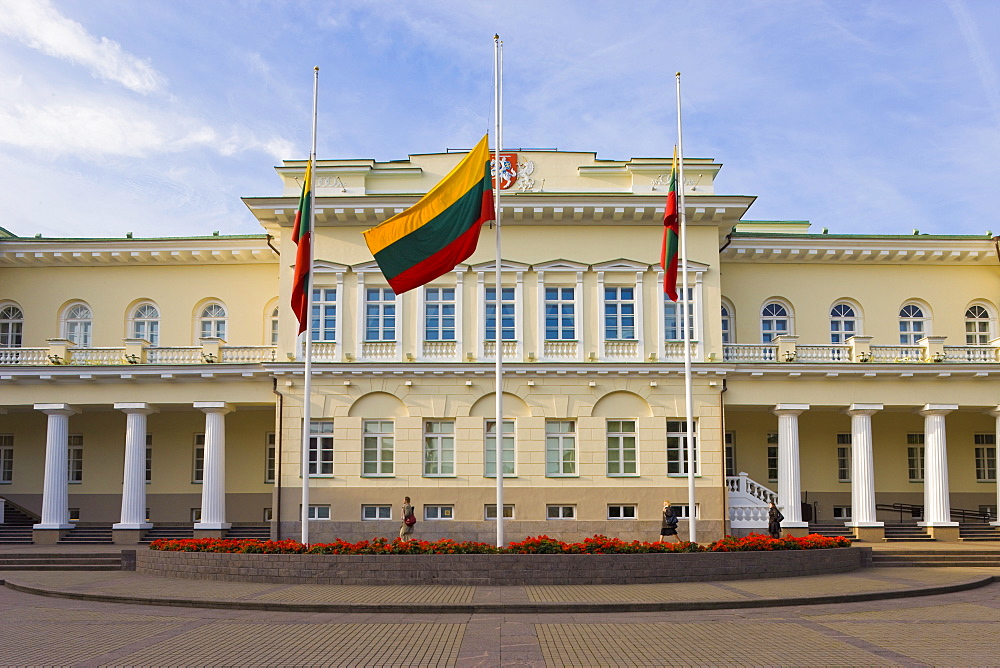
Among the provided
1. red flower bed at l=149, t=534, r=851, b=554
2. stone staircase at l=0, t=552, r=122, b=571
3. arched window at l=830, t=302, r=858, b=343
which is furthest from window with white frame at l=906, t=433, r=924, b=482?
stone staircase at l=0, t=552, r=122, b=571

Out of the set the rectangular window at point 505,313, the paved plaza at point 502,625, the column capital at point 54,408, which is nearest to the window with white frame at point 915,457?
the paved plaza at point 502,625

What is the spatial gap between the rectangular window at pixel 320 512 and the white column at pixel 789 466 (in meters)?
16.2

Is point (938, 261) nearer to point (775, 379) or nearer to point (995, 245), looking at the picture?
point (995, 245)

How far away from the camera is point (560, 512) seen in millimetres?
32906

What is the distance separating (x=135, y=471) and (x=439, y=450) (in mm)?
11230

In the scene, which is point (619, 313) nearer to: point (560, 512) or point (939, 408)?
point (560, 512)

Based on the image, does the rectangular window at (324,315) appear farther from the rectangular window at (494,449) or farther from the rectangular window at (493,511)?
the rectangular window at (493,511)

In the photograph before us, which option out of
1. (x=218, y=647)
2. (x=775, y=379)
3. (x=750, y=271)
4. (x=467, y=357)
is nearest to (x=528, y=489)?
(x=467, y=357)

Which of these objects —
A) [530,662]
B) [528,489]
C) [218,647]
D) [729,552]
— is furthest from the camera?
[528,489]

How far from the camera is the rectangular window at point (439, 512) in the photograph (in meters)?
32.9

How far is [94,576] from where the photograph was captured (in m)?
24.4

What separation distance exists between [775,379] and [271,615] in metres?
22.0

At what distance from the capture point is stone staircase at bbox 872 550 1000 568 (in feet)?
88.4

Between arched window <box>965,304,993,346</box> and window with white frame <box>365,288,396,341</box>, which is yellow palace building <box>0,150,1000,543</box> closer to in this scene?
window with white frame <box>365,288,396,341</box>
